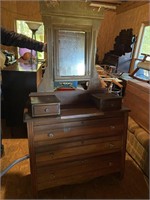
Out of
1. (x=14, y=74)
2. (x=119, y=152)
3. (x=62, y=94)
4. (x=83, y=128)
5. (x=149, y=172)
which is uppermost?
(x=14, y=74)

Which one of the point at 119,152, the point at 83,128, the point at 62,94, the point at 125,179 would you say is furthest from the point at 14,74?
the point at 125,179

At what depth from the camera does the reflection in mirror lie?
4.60 feet

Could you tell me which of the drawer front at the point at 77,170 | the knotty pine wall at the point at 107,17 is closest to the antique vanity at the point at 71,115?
the drawer front at the point at 77,170

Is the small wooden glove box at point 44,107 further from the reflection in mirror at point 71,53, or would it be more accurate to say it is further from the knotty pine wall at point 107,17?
the knotty pine wall at point 107,17

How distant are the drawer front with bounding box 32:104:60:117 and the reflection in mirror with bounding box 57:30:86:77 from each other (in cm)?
33

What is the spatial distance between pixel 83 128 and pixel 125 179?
2.68 ft

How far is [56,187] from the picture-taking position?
5.16ft

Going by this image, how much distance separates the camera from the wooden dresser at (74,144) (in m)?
1.30

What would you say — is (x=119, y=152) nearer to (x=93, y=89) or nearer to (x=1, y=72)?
(x=93, y=89)

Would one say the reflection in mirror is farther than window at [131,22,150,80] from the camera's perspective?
No

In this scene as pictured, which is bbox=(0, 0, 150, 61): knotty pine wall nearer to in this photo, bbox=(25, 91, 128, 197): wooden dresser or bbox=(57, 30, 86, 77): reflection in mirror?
bbox=(57, 30, 86, 77): reflection in mirror

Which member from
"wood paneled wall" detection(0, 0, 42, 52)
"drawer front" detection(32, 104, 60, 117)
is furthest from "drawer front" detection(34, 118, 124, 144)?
"wood paneled wall" detection(0, 0, 42, 52)

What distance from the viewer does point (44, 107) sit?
1.26m

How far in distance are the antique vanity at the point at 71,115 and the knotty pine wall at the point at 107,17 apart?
3.84 metres
